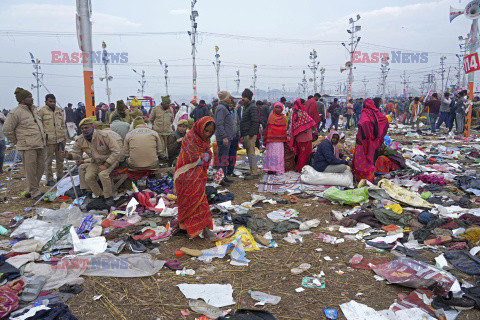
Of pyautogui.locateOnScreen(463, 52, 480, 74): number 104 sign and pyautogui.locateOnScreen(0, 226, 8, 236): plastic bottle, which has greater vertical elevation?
pyautogui.locateOnScreen(463, 52, 480, 74): number 104 sign

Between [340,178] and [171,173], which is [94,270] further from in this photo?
[340,178]

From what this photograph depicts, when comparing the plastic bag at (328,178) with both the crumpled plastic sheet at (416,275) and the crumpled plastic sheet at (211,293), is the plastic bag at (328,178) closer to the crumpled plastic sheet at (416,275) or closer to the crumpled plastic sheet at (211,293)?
the crumpled plastic sheet at (416,275)

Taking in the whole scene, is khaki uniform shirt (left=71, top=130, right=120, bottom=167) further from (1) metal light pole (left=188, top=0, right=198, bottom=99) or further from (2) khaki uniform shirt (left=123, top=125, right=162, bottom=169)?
(1) metal light pole (left=188, top=0, right=198, bottom=99)

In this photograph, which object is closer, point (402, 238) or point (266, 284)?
point (266, 284)

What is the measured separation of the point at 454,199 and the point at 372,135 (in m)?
1.88

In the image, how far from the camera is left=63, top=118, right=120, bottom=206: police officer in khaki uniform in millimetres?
5609

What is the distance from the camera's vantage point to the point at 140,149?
5.95m

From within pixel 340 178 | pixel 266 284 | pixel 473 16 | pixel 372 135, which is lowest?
pixel 266 284

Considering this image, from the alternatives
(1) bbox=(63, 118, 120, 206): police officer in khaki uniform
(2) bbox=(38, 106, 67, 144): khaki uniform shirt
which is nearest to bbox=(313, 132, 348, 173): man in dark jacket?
(1) bbox=(63, 118, 120, 206): police officer in khaki uniform

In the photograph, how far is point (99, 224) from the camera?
481 cm

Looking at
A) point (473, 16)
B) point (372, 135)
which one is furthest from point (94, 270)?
point (473, 16)

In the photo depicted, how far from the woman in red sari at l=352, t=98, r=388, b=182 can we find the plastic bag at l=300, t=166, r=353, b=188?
0.95 feet

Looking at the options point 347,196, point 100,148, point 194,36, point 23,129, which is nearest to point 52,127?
point 23,129

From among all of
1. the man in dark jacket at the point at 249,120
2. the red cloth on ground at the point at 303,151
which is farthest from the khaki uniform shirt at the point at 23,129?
the red cloth on ground at the point at 303,151
